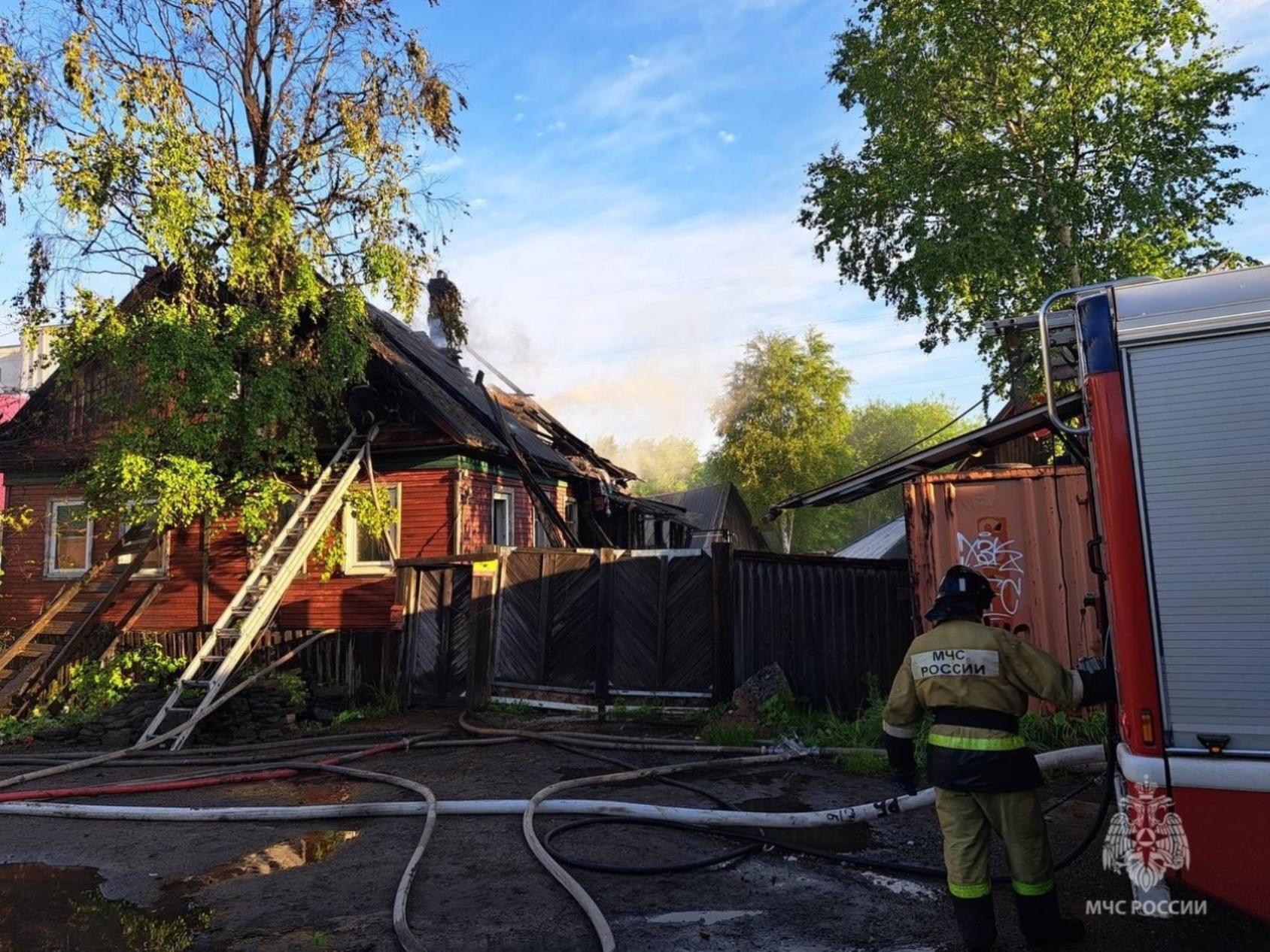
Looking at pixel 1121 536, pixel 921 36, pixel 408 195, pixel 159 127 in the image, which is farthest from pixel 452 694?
pixel 921 36

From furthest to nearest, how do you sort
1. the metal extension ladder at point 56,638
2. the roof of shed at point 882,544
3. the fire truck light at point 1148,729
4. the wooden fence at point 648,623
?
the roof of shed at point 882,544, the metal extension ladder at point 56,638, the wooden fence at point 648,623, the fire truck light at point 1148,729

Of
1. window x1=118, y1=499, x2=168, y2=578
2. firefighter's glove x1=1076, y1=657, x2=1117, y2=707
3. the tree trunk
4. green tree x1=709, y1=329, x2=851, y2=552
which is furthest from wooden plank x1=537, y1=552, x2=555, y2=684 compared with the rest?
green tree x1=709, y1=329, x2=851, y2=552

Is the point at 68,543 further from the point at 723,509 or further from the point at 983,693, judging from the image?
the point at 723,509

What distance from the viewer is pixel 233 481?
11.5m

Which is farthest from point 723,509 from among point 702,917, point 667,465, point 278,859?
point 667,465

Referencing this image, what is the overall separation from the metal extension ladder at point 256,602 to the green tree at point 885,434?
46.5 m

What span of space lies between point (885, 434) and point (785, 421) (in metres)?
33.6

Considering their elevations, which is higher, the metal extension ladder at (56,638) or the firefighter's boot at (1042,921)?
the metal extension ladder at (56,638)

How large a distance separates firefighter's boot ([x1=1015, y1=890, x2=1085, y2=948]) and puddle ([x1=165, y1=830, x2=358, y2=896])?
3.83m

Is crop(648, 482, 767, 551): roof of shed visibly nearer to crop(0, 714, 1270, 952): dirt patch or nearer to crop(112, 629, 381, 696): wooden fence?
crop(112, 629, 381, 696): wooden fence

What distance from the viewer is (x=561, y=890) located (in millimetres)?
4191

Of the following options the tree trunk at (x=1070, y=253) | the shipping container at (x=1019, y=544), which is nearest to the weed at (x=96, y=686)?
the shipping container at (x=1019, y=544)

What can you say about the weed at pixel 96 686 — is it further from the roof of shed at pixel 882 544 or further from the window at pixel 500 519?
the roof of shed at pixel 882 544

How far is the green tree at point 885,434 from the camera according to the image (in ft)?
191
